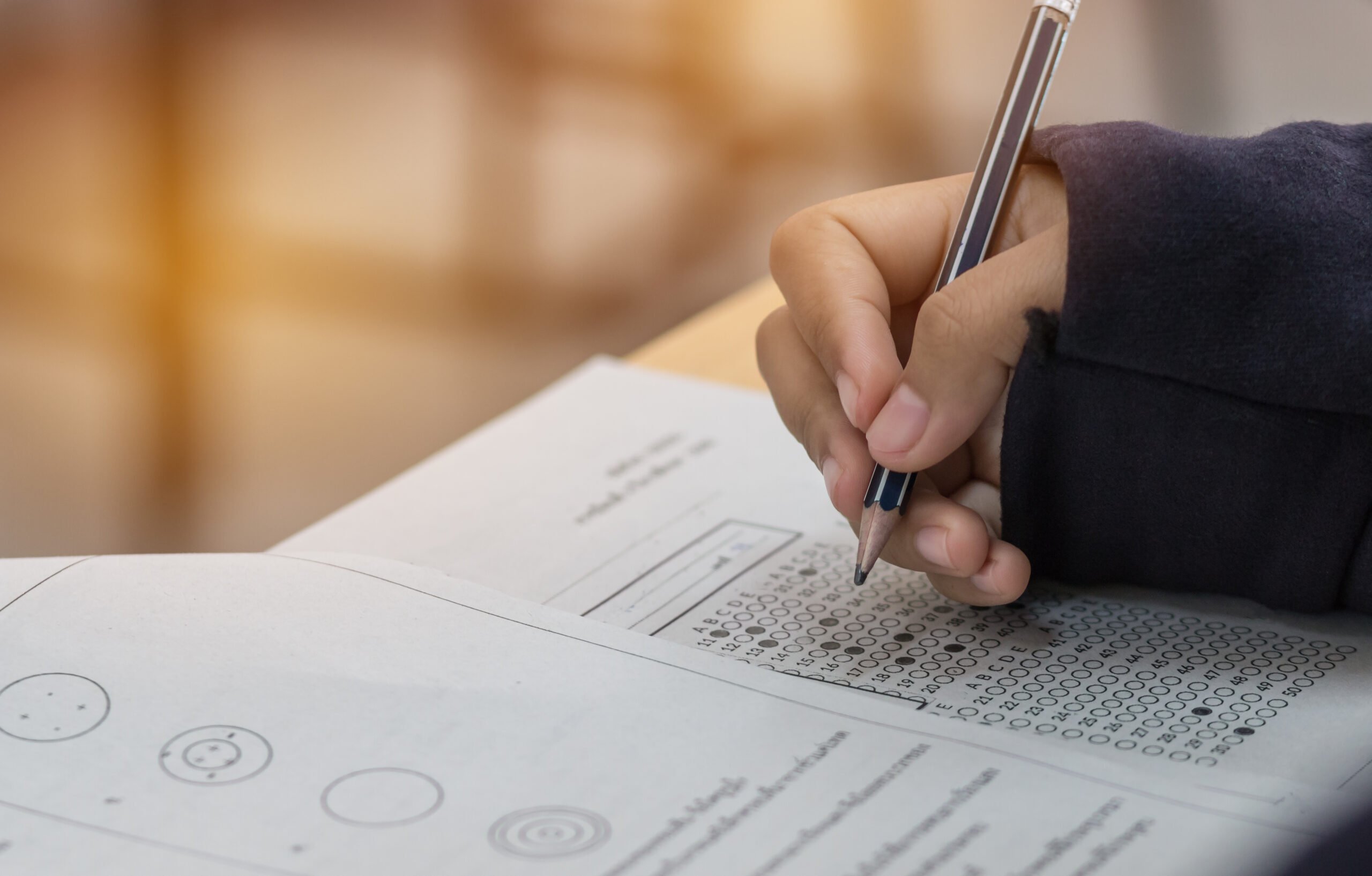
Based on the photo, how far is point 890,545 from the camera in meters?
0.39

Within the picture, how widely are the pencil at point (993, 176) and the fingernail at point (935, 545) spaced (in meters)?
0.01

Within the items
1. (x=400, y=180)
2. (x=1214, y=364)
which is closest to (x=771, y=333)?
(x=1214, y=364)

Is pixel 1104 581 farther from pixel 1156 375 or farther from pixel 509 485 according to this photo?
pixel 509 485

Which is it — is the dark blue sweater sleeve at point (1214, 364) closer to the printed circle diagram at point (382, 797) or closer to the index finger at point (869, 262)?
the index finger at point (869, 262)

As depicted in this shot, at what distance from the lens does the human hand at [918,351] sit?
1.13ft

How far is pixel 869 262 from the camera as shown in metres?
0.41

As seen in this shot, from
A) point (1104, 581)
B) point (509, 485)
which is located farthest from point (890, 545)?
point (509, 485)

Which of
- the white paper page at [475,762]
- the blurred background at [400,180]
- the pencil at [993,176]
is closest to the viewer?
the white paper page at [475,762]

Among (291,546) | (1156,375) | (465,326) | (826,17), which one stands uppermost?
(826,17)

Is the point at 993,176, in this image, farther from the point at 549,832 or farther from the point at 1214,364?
the point at 549,832

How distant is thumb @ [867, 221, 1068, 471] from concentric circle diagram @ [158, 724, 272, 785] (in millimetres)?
188

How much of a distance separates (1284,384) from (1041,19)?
0.42 feet

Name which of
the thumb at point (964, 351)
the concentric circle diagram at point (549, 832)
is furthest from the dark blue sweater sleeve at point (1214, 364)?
the concentric circle diagram at point (549, 832)

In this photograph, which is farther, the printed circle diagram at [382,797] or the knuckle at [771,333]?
the knuckle at [771,333]
